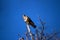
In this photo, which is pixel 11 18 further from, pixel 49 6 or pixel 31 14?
pixel 49 6

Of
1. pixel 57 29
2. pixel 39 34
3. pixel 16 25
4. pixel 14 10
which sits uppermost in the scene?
pixel 14 10

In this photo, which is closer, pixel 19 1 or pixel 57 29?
pixel 57 29

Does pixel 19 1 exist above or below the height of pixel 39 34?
above

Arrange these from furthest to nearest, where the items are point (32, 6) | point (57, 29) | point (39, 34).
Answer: point (32, 6), point (57, 29), point (39, 34)

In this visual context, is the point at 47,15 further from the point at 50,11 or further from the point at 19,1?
the point at 19,1

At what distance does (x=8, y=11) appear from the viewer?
9.19 ft

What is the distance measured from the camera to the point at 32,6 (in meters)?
2.77

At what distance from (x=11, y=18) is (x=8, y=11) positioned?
12 centimetres

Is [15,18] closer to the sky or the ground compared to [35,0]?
closer to the ground

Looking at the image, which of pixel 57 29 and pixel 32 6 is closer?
pixel 57 29

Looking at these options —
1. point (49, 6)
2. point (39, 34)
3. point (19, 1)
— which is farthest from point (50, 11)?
point (39, 34)

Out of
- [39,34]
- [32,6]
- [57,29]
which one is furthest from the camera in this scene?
[32,6]

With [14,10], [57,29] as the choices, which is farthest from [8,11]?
[57,29]

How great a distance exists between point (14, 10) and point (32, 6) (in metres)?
0.27
